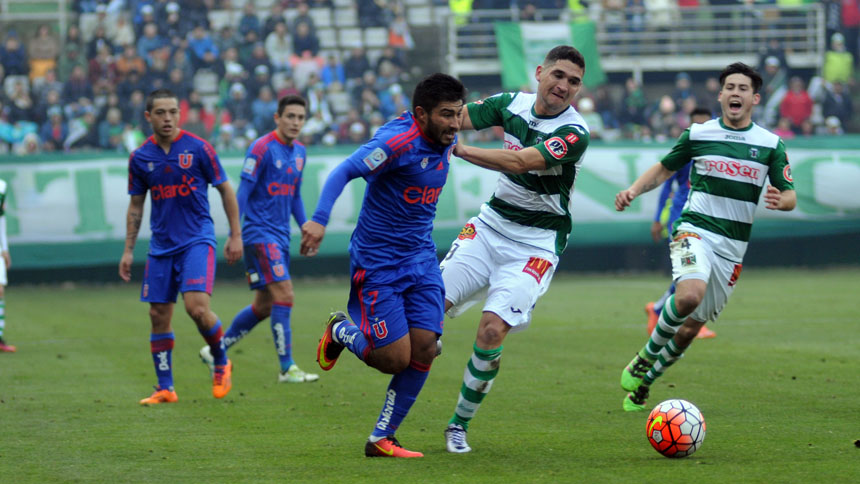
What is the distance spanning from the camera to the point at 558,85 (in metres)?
6.65

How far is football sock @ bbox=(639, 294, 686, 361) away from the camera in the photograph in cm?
758

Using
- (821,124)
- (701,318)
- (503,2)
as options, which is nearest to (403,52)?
(503,2)

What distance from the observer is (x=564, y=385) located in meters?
8.91

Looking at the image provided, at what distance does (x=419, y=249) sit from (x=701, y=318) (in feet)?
8.40

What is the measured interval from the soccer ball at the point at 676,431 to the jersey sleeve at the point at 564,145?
1498 mm

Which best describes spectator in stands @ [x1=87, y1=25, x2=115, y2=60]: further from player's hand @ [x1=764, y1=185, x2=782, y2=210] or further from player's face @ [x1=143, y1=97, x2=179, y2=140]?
player's hand @ [x1=764, y1=185, x2=782, y2=210]

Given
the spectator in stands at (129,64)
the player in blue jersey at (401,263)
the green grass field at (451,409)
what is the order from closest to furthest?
the green grass field at (451,409) → the player in blue jersey at (401,263) → the spectator in stands at (129,64)

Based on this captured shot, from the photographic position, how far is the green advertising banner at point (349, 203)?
1939 centimetres

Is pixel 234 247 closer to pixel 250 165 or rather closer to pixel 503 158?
pixel 250 165

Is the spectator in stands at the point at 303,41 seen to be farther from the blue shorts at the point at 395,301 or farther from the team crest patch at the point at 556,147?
the blue shorts at the point at 395,301

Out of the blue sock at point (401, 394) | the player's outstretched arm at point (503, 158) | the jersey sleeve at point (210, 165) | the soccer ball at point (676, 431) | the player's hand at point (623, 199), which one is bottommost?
the soccer ball at point (676, 431)

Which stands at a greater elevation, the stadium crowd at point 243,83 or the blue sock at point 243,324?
the stadium crowd at point 243,83

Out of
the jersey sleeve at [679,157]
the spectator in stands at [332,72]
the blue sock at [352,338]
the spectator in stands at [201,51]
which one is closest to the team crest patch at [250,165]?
the jersey sleeve at [679,157]

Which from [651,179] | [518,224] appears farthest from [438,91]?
[651,179]
